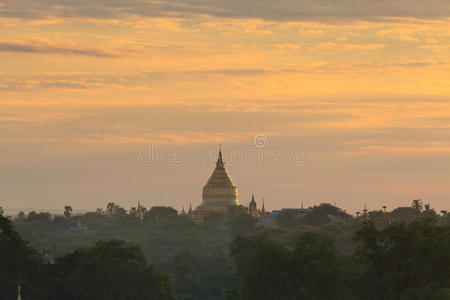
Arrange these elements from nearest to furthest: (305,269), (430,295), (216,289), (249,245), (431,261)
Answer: (430,295) → (431,261) → (305,269) → (249,245) → (216,289)

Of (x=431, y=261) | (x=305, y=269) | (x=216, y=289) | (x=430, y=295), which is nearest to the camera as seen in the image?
(x=430, y=295)

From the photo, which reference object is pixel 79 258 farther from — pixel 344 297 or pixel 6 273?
pixel 344 297

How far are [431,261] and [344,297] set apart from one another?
8799 millimetres

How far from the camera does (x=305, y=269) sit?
425 feet

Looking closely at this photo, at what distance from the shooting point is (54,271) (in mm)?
135500

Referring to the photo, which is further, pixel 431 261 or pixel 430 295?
pixel 431 261

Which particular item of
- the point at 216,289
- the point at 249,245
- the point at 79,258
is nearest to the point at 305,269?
the point at 79,258

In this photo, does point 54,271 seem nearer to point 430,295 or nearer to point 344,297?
point 344,297

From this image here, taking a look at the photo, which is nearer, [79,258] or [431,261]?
[431,261]

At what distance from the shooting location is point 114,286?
137500 mm

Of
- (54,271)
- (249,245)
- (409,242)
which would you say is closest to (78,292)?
(54,271)

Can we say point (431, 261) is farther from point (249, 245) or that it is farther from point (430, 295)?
point (249, 245)

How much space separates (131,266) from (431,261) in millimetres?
31778

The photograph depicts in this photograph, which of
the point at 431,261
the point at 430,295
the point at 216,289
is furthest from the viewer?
the point at 216,289
